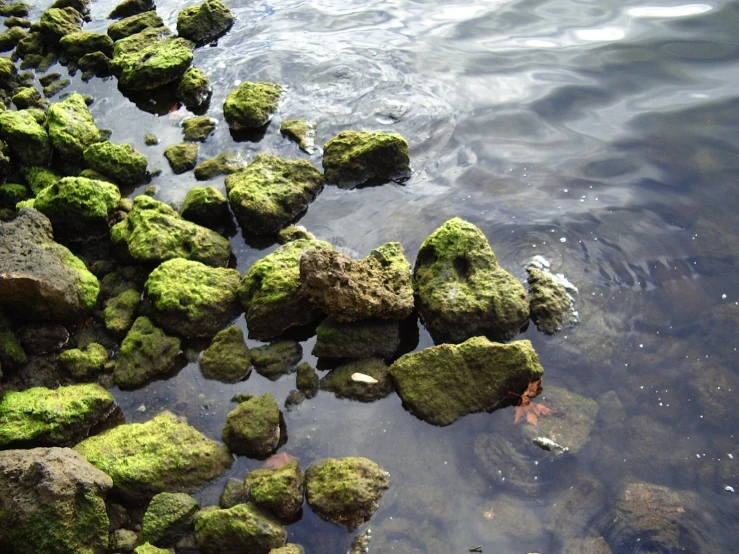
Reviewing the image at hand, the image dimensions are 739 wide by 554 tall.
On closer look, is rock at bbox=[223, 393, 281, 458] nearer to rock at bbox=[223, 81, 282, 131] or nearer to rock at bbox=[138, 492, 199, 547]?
rock at bbox=[138, 492, 199, 547]

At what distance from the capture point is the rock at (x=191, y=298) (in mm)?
6387

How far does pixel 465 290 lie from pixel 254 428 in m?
2.26

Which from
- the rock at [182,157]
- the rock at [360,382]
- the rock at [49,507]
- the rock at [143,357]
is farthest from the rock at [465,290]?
the rock at [182,157]

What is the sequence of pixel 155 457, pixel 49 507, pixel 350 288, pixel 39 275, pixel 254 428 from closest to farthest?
pixel 49 507 → pixel 155 457 → pixel 254 428 → pixel 350 288 → pixel 39 275

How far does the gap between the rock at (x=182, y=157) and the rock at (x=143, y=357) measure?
300 centimetres

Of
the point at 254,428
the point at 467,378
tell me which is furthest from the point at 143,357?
the point at 467,378

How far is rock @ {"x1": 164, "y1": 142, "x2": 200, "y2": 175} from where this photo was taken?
8680 mm

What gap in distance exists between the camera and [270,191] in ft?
25.1

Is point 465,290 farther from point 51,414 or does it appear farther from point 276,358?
point 51,414

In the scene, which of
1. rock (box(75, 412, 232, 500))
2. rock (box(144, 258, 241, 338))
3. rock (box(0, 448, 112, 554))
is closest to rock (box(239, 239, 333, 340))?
rock (box(144, 258, 241, 338))

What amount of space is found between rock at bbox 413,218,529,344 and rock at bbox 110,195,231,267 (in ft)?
7.33

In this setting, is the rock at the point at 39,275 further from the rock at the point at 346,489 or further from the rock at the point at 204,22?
the rock at the point at 204,22

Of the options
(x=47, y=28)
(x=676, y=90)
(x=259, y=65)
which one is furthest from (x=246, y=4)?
(x=676, y=90)

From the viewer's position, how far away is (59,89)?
10.7 m
